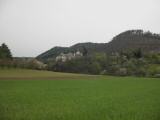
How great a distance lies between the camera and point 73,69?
9569cm

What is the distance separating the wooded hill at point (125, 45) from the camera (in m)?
149

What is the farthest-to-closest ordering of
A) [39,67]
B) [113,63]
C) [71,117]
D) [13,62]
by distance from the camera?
[113,63]
[39,67]
[13,62]
[71,117]

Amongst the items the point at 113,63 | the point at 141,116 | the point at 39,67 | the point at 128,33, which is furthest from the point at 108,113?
the point at 128,33

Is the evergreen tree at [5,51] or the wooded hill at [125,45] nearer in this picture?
the evergreen tree at [5,51]

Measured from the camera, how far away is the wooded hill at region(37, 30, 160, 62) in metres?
149

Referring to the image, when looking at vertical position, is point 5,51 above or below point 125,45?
below

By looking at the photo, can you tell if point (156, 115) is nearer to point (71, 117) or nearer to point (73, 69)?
point (71, 117)

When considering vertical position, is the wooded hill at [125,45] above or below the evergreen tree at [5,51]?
above

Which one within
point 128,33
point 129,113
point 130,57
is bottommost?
point 129,113

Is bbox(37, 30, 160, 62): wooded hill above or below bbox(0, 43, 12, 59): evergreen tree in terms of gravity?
above

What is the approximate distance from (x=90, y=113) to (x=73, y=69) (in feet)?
267

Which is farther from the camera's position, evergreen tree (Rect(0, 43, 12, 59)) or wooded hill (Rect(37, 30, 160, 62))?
wooded hill (Rect(37, 30, 160, 62))

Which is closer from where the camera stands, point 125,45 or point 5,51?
point 5,51

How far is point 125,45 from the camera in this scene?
157m
